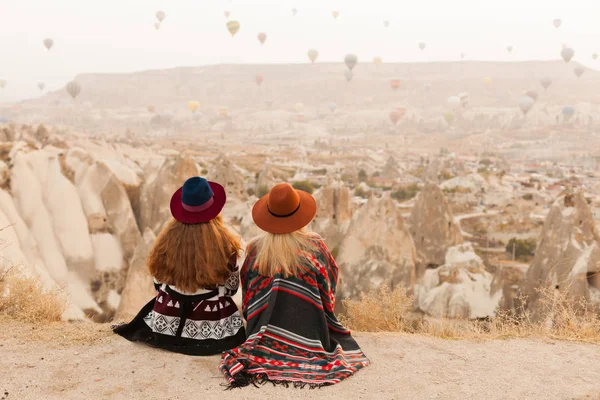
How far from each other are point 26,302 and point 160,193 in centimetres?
819

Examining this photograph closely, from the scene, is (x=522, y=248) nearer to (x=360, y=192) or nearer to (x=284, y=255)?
(x=360, y=192)

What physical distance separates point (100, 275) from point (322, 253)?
8.64 m

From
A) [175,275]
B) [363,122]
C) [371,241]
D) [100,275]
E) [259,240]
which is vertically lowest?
[100,275]

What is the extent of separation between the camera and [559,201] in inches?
367

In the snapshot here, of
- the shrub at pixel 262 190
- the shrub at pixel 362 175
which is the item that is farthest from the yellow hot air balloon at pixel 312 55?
the shrub at pixel 262 190

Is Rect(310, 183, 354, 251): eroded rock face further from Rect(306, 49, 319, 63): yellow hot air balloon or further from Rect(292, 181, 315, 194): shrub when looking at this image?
Rect(306, 49, 319, 63): yellow hot air balloon

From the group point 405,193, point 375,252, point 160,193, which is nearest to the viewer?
point 375,252

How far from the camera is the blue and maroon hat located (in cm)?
305

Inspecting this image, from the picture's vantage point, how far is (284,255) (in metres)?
3.05

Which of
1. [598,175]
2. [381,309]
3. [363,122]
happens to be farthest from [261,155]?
[381,309]

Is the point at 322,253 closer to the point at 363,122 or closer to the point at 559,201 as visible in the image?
the point at 559,201

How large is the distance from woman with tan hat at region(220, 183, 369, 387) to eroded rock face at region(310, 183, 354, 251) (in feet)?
32.7

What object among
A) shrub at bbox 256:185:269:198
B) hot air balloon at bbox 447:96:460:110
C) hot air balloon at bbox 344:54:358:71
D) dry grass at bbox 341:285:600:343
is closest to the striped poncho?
dry grass at bbox 341:285:600:343

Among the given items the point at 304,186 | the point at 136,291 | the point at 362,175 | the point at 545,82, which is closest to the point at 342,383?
the point at 136,291
